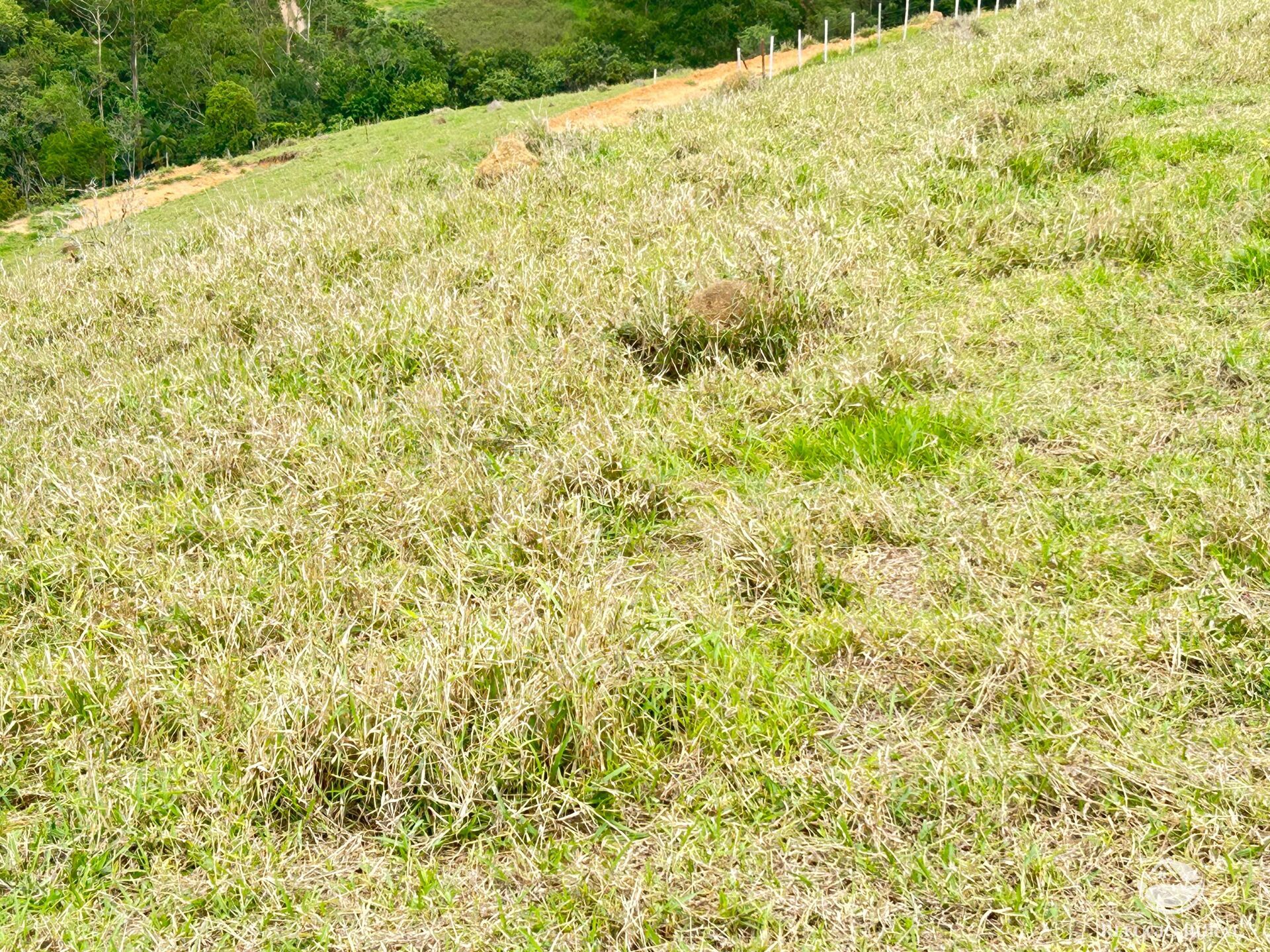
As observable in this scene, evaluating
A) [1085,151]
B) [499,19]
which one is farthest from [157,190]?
[499,19]

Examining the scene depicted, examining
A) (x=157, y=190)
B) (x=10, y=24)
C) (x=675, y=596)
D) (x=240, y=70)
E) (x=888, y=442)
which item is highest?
(x=10, y=24)

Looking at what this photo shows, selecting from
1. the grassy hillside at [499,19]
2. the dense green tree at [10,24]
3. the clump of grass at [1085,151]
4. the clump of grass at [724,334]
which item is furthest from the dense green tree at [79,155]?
the clump of grass at [724,334]

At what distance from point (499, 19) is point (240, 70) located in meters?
26.5

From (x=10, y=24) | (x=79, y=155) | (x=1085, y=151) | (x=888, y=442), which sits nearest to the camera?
(x=888, y=442)

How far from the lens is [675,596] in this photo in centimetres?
286

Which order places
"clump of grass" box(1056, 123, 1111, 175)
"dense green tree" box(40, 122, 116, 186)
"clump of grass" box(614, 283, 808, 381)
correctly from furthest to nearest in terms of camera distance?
"dense green tree" box(40, 122, 116, 186)
"clump of grass" box(1056, 123, 1111, 175)
"clump of grass" box(614, 283, 808, 381)

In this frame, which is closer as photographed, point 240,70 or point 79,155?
point 79,155

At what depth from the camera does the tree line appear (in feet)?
145

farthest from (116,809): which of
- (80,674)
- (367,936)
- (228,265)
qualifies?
(228,265)

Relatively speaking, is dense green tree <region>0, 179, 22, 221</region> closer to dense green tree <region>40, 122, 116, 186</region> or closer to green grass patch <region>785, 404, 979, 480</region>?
dense green tree <region>40, 122, 116, 186</region>

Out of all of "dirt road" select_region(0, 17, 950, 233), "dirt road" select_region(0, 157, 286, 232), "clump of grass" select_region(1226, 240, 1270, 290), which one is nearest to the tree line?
"dirt road" select_region(0, 157, 286, 232)

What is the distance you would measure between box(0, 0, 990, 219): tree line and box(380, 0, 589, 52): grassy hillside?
6.97 meters

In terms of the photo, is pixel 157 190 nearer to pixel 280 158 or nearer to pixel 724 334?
pixel 280 158

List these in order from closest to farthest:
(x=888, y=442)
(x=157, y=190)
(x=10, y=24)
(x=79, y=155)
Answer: (x=888, y=442) → (x=157, y=190) → (x=79, y=155) → (x=10, y=24)
